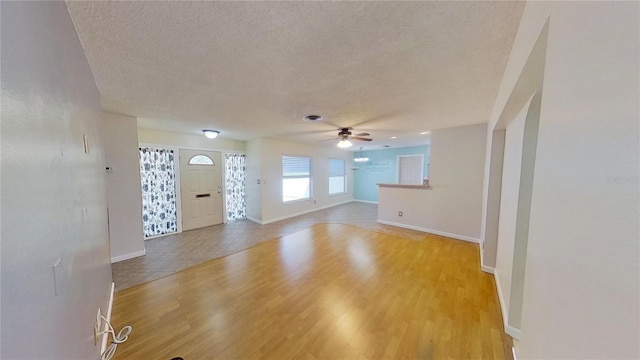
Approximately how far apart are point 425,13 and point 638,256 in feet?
4.17

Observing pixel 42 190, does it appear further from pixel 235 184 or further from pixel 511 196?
pixel 235 184

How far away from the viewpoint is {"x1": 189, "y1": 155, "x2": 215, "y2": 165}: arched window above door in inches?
188

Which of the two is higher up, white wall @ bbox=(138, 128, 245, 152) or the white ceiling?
the white ceiling

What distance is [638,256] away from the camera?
379 mm

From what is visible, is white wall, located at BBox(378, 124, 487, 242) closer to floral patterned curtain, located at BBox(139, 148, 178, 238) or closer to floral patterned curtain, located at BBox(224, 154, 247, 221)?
floral patterned curtain, located at BBox(224, 154, 247, 221)

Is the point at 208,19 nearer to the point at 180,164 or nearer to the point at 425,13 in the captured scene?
the point at 425,13

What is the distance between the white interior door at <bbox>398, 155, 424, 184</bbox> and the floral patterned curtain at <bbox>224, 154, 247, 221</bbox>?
17.6 ft

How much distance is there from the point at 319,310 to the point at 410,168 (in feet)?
20.9

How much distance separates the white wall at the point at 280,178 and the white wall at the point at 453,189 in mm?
3014

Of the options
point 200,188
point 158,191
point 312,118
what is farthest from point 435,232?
point 158,191

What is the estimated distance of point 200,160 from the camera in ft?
16.1

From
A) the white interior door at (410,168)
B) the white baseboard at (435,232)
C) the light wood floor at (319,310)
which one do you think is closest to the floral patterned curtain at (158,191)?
the light wood floor at (319,310)

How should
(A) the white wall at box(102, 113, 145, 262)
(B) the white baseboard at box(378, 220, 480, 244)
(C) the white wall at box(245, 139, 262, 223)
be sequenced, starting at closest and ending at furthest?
1. (A) the white wall at box(102, 113, 145, 262)
2. (B) the white baseboard at box(378, 220, 480, 244)
3. (C) the white wall at box(245, 139, 262, 223)

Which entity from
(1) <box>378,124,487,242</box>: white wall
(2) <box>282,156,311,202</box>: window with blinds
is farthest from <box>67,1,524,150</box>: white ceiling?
(2) <box>282,156,311,202</box>: window with blinds
